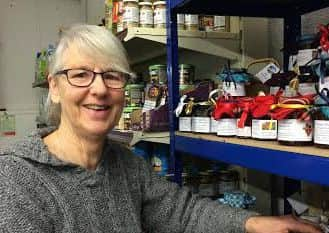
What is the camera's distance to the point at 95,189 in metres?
1.08

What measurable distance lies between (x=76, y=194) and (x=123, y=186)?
182mm

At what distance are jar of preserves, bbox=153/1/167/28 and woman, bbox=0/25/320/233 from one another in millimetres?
536

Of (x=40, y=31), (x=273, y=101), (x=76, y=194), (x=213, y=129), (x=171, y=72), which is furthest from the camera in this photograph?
(x=40, y=31)

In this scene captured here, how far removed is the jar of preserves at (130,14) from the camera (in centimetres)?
161

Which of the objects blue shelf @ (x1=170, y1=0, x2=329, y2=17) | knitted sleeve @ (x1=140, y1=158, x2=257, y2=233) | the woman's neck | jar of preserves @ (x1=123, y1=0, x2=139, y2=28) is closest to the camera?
the woman's neck

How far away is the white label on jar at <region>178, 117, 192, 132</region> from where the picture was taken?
1.29 metres

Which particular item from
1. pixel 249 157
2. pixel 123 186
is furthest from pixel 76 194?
pixel 249 157

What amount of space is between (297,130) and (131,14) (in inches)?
39.8

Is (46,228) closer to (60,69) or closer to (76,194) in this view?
(76,194)

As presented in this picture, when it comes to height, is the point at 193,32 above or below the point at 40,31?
below

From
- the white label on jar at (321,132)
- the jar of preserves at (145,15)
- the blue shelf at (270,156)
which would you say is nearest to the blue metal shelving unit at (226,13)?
the blue shelf at (270,156)

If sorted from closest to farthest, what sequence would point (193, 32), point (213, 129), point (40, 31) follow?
1. point (213, 129)
2. point (193, 32)
3. point (40, 31)

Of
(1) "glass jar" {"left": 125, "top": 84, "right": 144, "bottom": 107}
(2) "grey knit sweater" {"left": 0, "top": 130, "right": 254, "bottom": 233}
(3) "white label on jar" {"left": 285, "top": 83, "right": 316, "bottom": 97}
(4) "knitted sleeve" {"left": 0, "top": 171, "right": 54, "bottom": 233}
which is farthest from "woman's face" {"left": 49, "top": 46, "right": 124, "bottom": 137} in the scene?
(1) "glass jar" {"left": 125, "top": 84, "right": 144, "bottom": 107}

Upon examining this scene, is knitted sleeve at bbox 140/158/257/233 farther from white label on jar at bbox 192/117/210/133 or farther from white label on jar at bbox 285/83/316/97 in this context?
white label on jar at bbox 285/83/316/97
